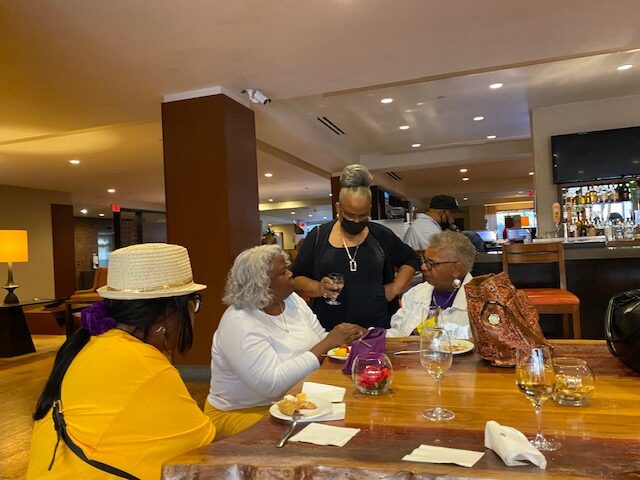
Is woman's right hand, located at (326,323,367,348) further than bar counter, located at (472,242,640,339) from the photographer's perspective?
No

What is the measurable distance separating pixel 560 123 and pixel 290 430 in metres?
7.06

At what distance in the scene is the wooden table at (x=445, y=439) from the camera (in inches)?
36.8

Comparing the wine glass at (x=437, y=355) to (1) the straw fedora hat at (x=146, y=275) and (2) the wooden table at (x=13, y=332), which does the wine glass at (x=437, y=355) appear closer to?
(1) the straw fedora hat at (x=146, y=275)

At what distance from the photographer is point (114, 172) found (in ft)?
32.4

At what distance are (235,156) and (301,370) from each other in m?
3.31

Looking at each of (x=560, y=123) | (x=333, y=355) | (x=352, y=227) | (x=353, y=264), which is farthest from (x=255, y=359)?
(x=560, y=123)

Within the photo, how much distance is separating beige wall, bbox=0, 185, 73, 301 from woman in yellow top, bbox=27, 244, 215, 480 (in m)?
10.8

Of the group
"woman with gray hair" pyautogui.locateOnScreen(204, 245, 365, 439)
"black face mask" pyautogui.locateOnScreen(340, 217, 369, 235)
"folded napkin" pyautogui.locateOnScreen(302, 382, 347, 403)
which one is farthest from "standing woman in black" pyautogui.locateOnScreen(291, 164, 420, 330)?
"folded napkin" pyautogui.locateOnScreen(302, 382, 347, 403)

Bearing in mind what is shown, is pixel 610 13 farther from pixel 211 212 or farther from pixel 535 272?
pixel 211 212

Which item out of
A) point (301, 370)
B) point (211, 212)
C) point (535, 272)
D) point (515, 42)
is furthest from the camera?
point (211, 212)

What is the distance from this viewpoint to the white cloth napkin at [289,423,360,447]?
1.10 meters

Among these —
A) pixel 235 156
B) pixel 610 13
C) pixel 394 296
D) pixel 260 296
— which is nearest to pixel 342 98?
pixel 235 156

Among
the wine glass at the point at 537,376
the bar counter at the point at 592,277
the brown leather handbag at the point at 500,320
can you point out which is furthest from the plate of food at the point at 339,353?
the bar counter at the point at 592,277

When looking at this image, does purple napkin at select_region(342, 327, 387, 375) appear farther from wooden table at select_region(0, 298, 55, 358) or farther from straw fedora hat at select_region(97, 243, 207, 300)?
wooden table at select_region(0, 298, 55, 358)
